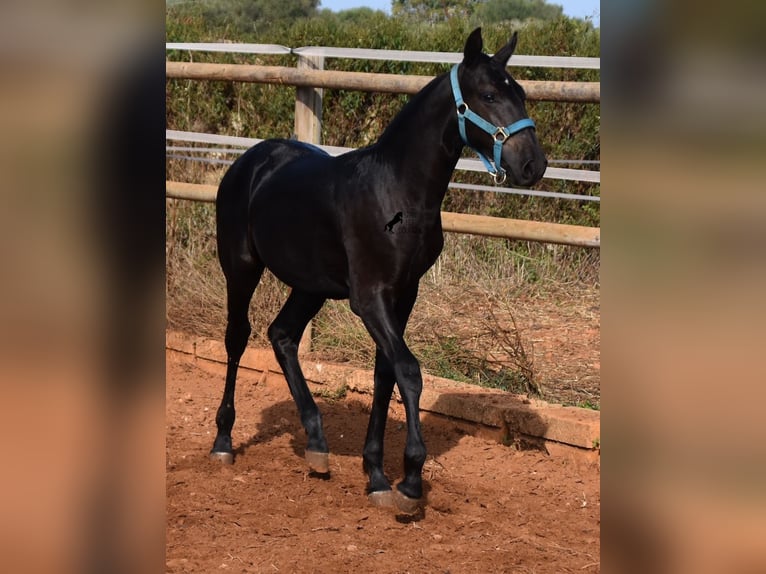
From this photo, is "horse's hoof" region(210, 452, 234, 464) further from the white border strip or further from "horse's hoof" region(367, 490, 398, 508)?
the white border strip

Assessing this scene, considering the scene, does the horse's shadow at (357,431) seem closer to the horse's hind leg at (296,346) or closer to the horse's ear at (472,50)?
the horse's hind leg at (296,346)

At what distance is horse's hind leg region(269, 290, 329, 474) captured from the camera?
518cm

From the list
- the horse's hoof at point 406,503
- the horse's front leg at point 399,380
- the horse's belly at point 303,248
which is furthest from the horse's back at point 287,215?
the horse's hoof at point 406,503

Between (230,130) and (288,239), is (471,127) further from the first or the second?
(230,130)

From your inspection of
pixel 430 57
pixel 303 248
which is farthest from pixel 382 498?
pixel 430 57

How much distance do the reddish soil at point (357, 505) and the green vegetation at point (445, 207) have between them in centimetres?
75

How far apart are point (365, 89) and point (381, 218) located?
227 centimetres

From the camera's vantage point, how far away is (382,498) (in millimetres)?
4699

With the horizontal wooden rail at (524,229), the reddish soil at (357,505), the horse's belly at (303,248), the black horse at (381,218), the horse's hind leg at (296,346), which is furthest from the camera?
the horizontal wooden rail at (524,229)

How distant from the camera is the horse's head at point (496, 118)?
13.6ft

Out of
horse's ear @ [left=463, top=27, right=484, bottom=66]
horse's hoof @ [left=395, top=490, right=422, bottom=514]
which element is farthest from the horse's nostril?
horse's hoof @ [left=395, top=490, right=422, bottom=514]

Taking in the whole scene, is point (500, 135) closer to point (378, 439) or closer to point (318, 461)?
point (378, 439)

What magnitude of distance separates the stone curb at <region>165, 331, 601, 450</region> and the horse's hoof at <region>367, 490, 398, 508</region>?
1.12 m
